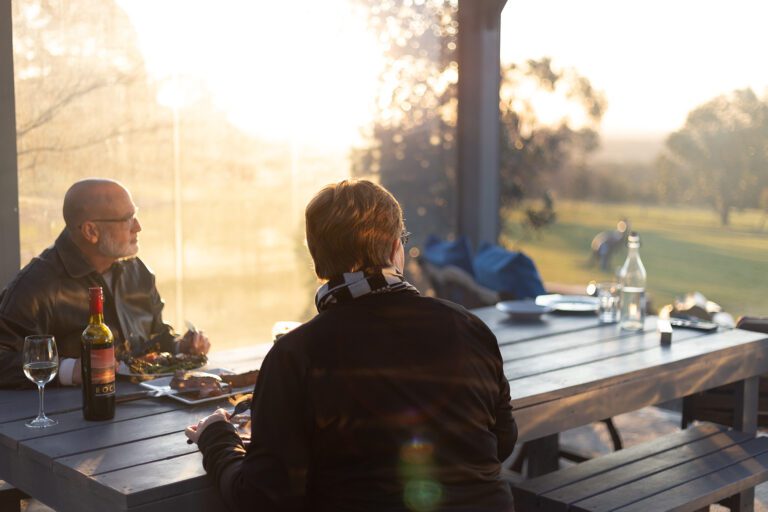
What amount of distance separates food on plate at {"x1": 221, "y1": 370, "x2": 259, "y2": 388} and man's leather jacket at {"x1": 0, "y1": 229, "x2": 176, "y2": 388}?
0.40m

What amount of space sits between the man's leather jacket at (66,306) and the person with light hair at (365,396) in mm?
1033

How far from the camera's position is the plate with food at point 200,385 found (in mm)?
2422

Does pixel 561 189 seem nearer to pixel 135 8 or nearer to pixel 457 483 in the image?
pixel 135 8

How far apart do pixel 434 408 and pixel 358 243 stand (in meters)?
0.34

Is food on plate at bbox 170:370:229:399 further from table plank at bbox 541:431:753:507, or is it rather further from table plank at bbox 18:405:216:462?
table plank at bbox 541:431:753:507

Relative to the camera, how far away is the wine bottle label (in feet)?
6.94

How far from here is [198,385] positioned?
96.0 inches

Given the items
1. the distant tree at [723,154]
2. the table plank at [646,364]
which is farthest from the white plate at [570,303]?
the distant tree at [723,154]

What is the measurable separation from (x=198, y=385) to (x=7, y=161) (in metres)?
1.98

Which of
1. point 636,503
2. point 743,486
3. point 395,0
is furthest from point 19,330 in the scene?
point 395,0

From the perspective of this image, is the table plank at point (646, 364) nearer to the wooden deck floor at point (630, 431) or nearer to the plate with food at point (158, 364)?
the plate with food at point (158, 364)

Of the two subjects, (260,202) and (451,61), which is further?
(451,61)

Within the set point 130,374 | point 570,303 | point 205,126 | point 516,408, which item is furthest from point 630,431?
point 130,374

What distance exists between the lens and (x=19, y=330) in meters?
2.61
